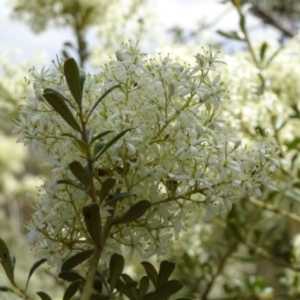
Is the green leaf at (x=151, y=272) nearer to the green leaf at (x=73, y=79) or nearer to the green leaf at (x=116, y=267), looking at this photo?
the green leaf at (x=116, y=267)

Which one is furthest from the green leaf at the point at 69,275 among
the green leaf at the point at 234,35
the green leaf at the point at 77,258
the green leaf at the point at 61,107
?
the green leaf at the point at 234,35

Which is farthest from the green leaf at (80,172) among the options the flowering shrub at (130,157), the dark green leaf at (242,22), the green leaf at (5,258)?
the dark green leaf at (242,22)

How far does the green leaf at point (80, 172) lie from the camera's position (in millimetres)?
401

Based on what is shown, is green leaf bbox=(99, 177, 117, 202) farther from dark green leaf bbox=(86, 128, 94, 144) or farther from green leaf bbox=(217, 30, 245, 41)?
green leaf bbox=(217, 30, 245, 41)

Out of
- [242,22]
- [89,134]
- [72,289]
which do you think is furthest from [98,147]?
[242,22]

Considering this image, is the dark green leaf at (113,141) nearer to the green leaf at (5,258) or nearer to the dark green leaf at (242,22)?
the green leaf at (5,258)

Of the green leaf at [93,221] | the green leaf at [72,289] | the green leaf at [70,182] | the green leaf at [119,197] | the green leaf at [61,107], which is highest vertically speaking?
the green leaf at [61,107]

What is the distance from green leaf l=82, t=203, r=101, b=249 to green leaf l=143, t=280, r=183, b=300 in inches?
2.2

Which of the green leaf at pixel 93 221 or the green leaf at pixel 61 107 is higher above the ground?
the green leaf at pixel 61 107

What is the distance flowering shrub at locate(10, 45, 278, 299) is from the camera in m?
0.42

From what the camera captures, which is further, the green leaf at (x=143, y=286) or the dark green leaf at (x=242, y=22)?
the dark green leaf at (x=242, y=22)

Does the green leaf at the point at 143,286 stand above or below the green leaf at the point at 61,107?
below

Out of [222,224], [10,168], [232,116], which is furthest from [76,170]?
[10,168]

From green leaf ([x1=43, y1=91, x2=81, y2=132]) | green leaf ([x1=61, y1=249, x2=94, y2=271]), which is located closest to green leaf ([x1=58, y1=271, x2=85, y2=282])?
green leaf ([x1=61, y1=249, x2=94, y2=271])
